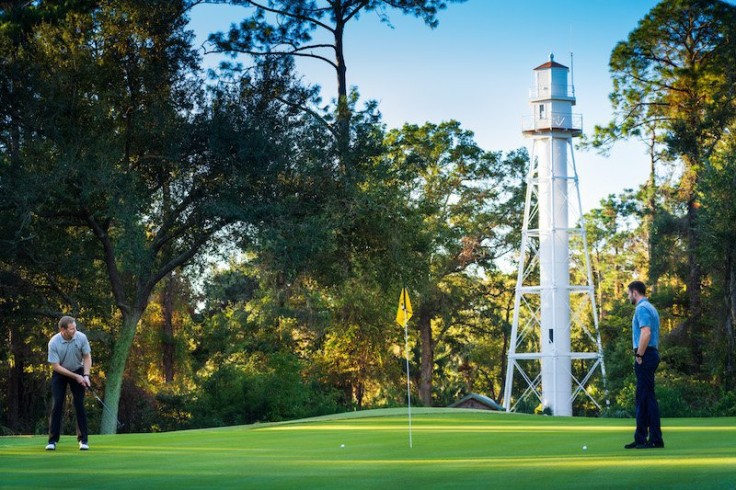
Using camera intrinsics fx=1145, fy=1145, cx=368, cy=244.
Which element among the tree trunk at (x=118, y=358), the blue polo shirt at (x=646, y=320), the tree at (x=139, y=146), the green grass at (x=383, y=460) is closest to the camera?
the green grass at (x=383, y=460)

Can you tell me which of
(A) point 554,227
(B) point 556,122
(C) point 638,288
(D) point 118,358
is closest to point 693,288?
(A) point 554,227

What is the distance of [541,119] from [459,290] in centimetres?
1183

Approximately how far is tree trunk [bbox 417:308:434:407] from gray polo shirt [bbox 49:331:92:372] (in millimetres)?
42460

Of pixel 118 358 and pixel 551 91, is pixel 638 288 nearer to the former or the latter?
pixel 118 358

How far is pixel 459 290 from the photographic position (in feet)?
192

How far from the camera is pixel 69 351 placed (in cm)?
1662

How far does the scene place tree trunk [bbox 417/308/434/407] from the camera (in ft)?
192

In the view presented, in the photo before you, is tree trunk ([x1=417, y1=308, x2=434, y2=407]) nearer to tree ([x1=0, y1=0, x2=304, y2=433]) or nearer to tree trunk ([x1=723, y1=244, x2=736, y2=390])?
tree trunk ([x1=723, y1=244, x2=736, y2=390])

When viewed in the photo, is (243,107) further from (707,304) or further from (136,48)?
(707,304)

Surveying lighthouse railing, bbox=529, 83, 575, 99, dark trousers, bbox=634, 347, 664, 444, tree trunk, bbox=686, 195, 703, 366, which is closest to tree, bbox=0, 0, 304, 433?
dark trousers, bbox=634, 347, 664, 444

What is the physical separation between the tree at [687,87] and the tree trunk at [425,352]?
14.1 meters

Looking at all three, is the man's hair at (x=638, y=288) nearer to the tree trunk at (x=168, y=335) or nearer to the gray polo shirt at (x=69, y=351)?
the gray polo shirt at (x=69, y=351)

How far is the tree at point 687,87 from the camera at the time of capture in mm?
46281

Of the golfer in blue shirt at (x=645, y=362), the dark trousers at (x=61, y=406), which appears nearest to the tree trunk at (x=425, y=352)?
the dark trousers at (x=61, y=406)
